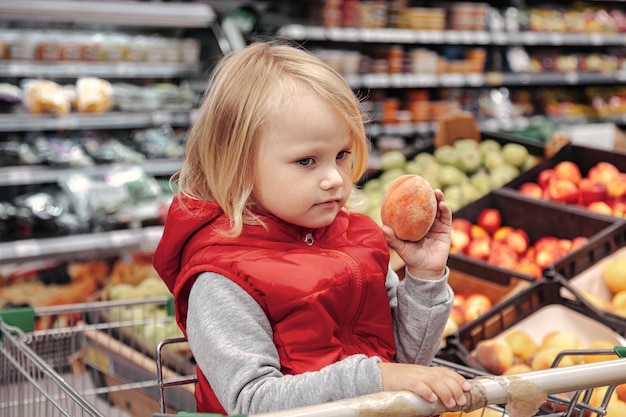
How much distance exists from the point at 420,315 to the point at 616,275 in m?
1.23

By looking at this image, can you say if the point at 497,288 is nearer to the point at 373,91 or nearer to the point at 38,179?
the point at 38,179

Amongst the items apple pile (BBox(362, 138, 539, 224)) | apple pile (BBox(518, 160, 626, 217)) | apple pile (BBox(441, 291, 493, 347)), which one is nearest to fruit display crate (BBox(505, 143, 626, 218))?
apple pile (BBox(518, 160, 626, 217))

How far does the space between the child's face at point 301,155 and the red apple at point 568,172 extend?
2.02 meters

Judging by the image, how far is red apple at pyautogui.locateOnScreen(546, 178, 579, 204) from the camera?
9.38 feet

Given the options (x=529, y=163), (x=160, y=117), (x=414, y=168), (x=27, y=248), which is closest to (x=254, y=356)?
(x=414, y=168)

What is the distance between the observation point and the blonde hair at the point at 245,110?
1172mm

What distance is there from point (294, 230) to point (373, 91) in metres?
4.40

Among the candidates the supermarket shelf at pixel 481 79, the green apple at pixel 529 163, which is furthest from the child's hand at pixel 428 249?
the supermarket shelf at pixel 481 79

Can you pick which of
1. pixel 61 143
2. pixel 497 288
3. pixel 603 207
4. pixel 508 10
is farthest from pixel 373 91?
pixel 497 288

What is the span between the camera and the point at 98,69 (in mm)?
3869

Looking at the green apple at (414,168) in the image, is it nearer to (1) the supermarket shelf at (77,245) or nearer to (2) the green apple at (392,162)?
(2) the green apple at (392,162)

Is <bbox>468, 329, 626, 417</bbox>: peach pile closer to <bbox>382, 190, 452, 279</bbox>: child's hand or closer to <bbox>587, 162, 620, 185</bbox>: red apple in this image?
<bbox>382, 190, 452, 279</bbox>: child's hand

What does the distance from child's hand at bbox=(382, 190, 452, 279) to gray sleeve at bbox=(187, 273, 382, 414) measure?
0.25 m

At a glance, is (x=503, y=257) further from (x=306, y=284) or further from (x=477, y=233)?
(x=306, y=284)
